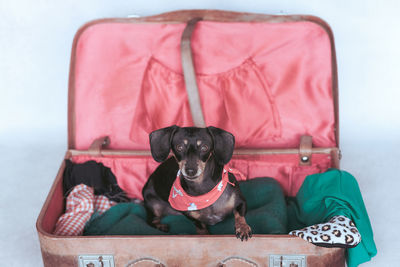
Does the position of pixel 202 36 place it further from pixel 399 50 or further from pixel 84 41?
pixel 399 50

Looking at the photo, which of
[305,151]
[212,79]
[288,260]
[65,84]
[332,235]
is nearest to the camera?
[332,235]

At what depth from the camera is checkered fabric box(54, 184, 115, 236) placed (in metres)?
2.29

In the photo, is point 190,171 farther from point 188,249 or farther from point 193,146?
point 188,249

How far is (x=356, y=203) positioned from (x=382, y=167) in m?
0.84

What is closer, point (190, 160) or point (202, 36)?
point (190, 160)

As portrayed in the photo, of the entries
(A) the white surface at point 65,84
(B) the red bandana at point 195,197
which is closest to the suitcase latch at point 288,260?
(B) the red bandana at point 195,197

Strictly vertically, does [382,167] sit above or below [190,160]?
below

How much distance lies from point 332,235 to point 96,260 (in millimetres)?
877

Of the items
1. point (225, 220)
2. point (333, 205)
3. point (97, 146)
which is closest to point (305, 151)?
point (333, 205)

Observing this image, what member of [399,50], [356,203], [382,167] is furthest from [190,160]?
[399,50]

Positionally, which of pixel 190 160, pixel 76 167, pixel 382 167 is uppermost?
pixel 190 160

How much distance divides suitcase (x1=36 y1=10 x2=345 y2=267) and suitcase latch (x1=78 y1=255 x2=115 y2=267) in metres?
0.47

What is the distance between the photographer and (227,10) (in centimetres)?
284

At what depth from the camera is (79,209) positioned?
239 cm
